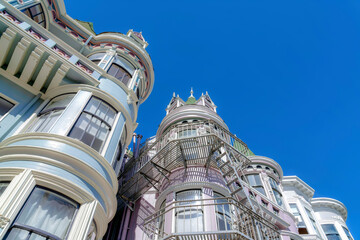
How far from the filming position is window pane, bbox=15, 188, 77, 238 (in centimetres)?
588

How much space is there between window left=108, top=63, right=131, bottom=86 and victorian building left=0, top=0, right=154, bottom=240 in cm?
6

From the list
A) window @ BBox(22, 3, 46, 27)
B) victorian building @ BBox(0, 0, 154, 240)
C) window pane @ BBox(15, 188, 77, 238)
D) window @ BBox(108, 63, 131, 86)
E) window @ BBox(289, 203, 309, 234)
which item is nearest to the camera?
window pane @ BBox(15, 188, 77, 238)

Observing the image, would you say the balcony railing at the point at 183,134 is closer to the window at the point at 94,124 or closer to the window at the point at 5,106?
the window at the point at 94,124

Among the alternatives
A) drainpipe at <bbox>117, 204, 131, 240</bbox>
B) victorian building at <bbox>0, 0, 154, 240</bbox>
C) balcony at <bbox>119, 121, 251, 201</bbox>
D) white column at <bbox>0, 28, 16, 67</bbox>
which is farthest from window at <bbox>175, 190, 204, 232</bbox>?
white column at <bbox>0, 28, 16, 67</bbox>

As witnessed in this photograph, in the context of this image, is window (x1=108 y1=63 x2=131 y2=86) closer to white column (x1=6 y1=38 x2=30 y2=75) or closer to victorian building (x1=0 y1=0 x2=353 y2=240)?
victorian building (x1=0 y1=0 x2=353 y2=240)

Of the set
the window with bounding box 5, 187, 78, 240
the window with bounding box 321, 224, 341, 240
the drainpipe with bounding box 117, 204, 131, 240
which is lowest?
the window with bounding box 5, 187, 78, 240

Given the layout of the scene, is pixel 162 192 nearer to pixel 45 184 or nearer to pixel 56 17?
pixel 45 184

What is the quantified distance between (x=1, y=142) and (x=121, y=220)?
6.23 meters

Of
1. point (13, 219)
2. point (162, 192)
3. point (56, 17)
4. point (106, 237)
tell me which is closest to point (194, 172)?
point (162, 192)

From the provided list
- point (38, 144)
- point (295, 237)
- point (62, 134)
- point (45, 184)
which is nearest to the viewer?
point (45, 184)

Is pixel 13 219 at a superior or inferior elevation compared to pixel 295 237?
inferior

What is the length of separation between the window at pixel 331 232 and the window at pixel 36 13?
25.3m

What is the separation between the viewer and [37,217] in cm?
596

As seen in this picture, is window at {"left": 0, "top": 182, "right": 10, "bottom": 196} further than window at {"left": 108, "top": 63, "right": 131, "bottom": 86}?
No
